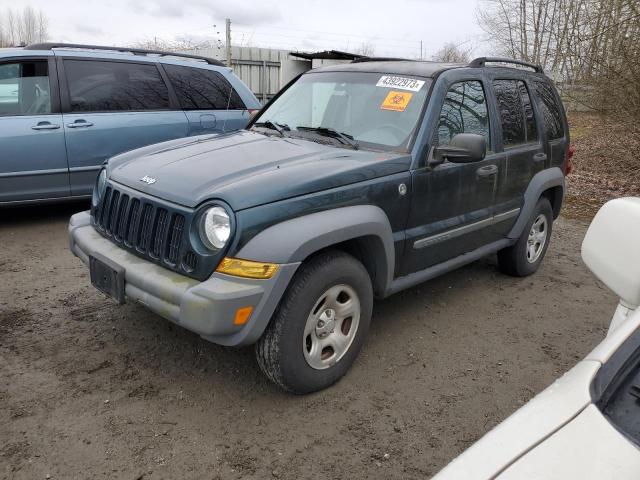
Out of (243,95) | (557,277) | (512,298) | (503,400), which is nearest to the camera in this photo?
(503,400)

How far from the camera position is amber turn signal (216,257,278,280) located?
8.25 feet

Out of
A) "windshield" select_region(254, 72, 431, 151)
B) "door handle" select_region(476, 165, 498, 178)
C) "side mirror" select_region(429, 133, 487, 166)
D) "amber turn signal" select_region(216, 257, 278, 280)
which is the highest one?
"windshield" select_region(254, 72, 431, 151)

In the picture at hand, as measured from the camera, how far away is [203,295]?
2459 mm

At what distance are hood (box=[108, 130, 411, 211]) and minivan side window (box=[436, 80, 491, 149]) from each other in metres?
0.50

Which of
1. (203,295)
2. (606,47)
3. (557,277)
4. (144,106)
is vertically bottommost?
(557,277)

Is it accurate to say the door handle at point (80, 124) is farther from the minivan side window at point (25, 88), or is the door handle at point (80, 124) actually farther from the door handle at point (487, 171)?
the door handle at point (487, 171)

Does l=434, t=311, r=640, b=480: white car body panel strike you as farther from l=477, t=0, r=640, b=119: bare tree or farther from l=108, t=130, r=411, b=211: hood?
l=477, t=0, r=640, b=119: bare tree

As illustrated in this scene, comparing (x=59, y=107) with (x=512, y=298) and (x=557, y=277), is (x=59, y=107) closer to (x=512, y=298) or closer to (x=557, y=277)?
(x=512, y=298)

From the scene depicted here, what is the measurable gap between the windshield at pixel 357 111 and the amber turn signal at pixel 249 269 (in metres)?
1.25

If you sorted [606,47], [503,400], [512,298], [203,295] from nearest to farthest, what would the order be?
1. [203,295]
2. [503,400]
3. [512,298]
4. [606,47]

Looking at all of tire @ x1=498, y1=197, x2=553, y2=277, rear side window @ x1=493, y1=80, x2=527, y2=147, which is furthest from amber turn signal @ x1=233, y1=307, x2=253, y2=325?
tire @ x1=498, y1=197, x2=553, y2=277

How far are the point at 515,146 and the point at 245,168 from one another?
244 centimetres

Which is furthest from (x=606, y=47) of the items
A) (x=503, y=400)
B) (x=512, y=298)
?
(x=503, y=400)

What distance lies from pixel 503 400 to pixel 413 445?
2.36 feet
